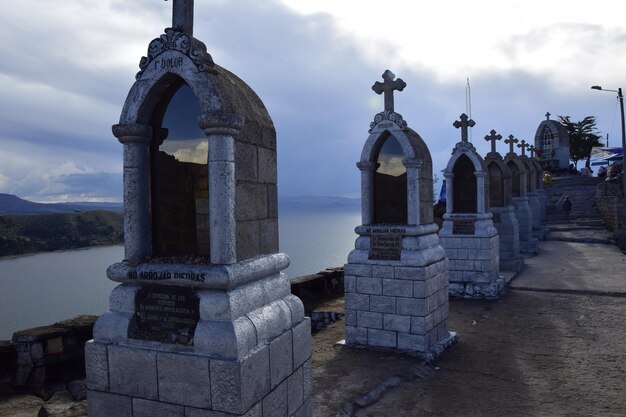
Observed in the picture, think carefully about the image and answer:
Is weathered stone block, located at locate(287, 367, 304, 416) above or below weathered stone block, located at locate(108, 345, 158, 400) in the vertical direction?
below

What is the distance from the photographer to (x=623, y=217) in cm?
1870

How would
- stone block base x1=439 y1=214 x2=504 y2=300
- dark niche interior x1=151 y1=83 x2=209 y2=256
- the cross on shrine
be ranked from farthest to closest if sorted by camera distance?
stone block base x1=439 y1=214 x2=504 y2=300
dark niche interior x1=151 y1=83 x2=209 y2=256
the cross on shrine

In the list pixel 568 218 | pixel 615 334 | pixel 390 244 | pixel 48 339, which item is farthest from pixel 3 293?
pixel 568 218

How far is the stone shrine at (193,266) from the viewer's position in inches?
122

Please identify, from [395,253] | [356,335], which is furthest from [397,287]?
[356,335]

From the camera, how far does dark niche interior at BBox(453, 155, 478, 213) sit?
11.3 m

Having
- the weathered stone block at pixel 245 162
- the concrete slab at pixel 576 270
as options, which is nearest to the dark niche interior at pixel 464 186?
the concrete slab at pixel 576 270

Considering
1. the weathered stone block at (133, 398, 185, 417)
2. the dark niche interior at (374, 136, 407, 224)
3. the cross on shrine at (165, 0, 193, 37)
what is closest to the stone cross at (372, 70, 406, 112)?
the dark niche interior at (374, 136, 407, 224)

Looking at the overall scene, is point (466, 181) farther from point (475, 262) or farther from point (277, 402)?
point (277, 402)

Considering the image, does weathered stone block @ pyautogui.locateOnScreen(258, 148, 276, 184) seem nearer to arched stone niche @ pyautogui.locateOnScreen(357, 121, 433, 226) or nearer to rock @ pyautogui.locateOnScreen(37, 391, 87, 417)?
rock @ pyautogui.locateOnScreen(37, 391, 87, 417)

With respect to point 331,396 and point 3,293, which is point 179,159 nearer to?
point 331,396

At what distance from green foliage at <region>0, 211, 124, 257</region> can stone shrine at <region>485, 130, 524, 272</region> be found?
22.2 metres

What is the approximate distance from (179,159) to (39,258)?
27.3 m

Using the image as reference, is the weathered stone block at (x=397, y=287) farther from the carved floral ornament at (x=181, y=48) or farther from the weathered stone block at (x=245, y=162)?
the carved floral ornament at (x=181, y=48)
